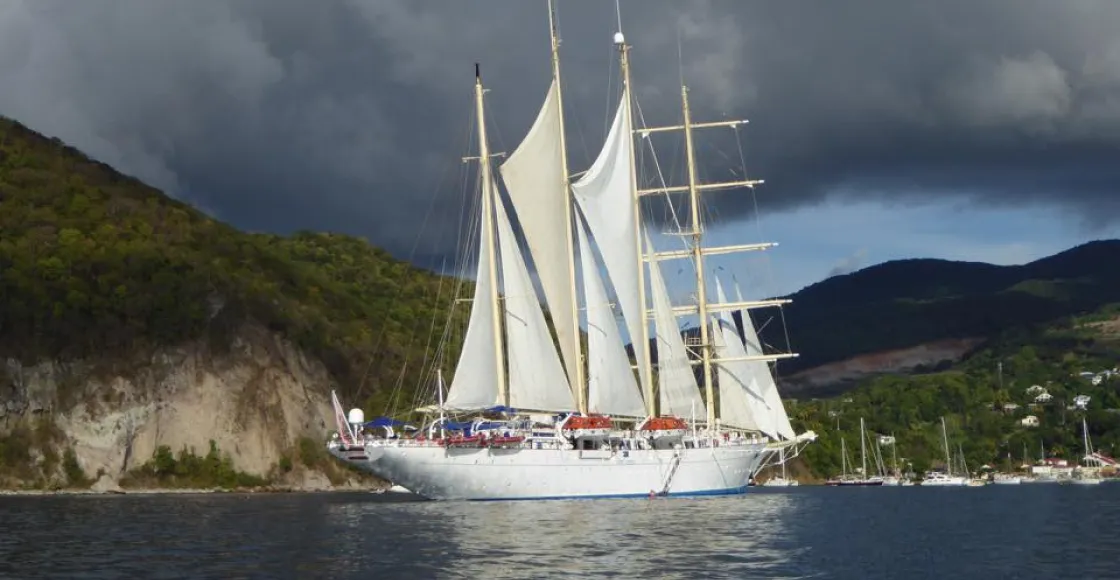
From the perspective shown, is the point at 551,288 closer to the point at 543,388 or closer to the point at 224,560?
the point at 543,388

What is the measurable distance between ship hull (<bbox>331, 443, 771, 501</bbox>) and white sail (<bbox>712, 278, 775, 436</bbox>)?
16.3m

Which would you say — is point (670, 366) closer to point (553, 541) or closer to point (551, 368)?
point (551, 368)

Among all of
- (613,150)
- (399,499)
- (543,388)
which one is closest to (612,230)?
(613,150)

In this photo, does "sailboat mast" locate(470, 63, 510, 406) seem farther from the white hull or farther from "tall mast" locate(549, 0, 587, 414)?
the white hull

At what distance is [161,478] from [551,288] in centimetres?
5352

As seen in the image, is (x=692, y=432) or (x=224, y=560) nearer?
(x=224, y=560)

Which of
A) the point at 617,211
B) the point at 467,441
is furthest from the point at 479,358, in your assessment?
the point at 617,211

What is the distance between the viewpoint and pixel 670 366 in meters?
100

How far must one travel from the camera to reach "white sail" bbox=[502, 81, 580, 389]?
3401 inches

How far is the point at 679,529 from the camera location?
62750mm

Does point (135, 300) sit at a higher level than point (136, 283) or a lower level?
lower

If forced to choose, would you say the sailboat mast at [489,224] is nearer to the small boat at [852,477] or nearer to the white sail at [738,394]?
the white sail at [738,394]

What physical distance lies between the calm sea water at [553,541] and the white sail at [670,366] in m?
11.5

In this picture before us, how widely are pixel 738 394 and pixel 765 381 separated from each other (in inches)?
100
